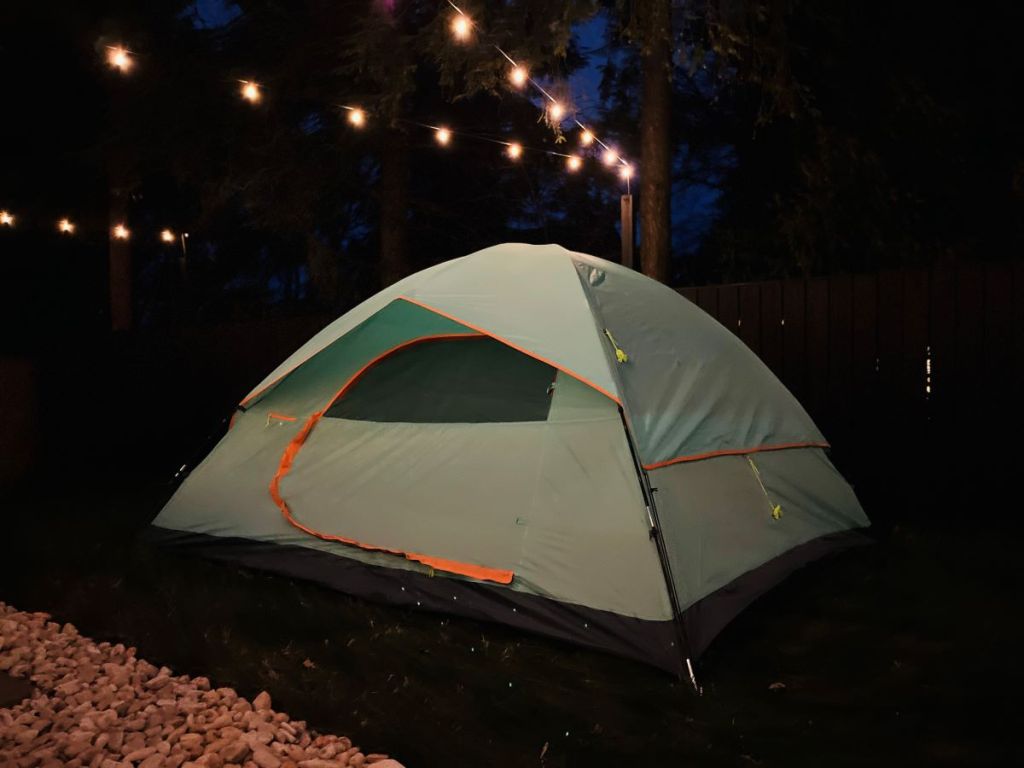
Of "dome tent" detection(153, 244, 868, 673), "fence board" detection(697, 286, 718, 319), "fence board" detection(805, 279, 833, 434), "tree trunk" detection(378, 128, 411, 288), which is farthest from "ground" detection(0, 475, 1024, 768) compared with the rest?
"tree trunk" detection(378, 128, 411, 288)

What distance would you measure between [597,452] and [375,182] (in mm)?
8122

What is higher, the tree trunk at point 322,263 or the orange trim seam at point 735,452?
the tree trunk at point 322,263

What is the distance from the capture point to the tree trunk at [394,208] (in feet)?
31.1

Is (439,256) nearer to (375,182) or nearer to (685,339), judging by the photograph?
(375,182)

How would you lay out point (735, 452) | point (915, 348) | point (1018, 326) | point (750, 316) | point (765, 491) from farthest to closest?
1. point (750, 316)
2. point (915, 348)
3. point (1018, 326)
4. point (765, 491)
5. point (735, 452)

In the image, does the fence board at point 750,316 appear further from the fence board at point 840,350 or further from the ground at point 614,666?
the ground at point 614,666

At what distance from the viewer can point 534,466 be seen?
127 inches

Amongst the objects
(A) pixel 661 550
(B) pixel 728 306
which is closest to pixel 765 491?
(A) pixel 661 550

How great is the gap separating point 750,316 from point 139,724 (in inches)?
186

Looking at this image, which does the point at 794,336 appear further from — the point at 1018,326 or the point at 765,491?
the point at 765,491

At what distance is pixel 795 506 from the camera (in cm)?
369

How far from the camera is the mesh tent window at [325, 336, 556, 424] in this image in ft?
11.8

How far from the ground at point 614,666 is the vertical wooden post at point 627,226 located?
3348 millimetres

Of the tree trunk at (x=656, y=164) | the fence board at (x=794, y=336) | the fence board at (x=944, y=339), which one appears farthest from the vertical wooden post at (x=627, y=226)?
the fence board at (x=944, y=339)
